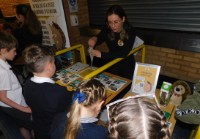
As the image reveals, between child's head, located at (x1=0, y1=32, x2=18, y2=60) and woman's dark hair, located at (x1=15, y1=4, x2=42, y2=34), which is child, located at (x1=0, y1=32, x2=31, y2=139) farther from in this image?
woman's dark hair, located at (x1=15, y1=4, x2=42, y2=34)

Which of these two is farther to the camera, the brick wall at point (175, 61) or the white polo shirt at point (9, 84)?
the brick wall at point (175, 61)

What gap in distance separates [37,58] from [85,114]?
0.70 m

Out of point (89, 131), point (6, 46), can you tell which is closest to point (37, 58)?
point (6, 46)

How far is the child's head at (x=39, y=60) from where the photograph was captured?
4.79ft

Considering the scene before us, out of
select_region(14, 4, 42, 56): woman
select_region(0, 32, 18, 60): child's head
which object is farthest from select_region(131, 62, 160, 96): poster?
select_region(14, 4, 42, 56): woman

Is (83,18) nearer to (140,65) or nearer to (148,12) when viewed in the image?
(148,12)

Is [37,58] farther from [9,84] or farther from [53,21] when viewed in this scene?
[53,21]

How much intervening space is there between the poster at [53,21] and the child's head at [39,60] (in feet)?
7.25

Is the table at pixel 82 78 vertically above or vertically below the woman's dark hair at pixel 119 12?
below

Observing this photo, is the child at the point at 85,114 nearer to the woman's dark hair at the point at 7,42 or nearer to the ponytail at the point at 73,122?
the ponytail at the point at 73,122

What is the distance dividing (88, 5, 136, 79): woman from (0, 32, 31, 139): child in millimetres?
921

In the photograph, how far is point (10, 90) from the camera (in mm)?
1848

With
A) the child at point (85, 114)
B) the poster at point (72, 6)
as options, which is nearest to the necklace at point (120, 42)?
the child at point (85, 114)

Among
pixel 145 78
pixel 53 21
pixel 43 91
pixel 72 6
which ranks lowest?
pixel 145 78
